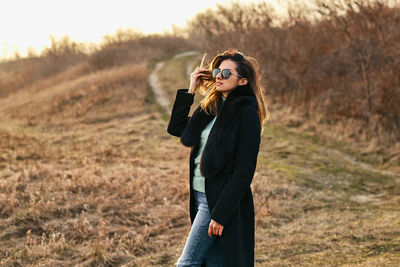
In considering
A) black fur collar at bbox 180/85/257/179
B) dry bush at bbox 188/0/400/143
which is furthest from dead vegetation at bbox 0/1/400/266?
black fur collar at bbox 180/85/257/179

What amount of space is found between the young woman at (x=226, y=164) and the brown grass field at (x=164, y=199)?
2331mm

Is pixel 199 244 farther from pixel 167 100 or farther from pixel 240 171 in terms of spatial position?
pixel 167 100

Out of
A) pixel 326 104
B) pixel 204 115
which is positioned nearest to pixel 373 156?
pixel 326 104

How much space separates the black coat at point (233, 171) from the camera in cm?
253

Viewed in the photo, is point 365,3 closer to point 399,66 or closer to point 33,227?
point 399,66

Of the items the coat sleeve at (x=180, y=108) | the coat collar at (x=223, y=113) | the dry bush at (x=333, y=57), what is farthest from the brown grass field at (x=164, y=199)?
the coat collar at (x=223, y=113)

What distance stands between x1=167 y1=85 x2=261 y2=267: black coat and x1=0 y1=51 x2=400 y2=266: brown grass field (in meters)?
2.34

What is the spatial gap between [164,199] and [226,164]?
4582 mm

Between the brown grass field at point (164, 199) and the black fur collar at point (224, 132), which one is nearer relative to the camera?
the black fur collar at point (224, 132)

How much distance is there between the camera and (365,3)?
1201 cm

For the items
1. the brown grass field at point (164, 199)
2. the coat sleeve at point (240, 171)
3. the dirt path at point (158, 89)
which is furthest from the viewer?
the dirt path at point (158, 89)

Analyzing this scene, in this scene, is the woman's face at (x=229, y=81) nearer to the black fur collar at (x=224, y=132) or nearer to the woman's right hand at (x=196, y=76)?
the black fur collar at (x=224, y=132)

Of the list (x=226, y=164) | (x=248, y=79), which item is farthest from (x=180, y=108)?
(x=226, y=164)

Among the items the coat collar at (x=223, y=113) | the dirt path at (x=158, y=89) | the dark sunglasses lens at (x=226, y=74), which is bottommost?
the coat collar at (x=223, y=113)
